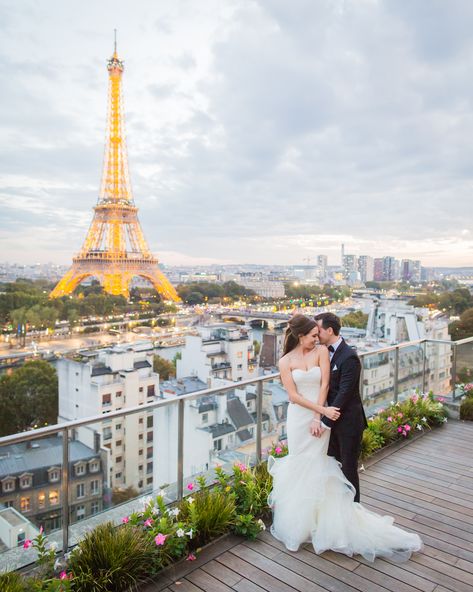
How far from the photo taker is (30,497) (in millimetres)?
2309

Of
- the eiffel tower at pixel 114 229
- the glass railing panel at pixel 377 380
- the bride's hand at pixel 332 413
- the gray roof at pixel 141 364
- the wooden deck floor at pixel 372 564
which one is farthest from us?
the eiffel tower at pixel 114 229

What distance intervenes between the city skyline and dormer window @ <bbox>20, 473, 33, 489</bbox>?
12.4 metres

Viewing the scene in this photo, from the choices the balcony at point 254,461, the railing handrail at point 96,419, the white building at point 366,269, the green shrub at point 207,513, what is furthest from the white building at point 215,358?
the white building at point 366,269

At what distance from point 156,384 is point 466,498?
18.0 metres

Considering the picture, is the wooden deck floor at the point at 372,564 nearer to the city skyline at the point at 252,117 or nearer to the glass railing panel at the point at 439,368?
the glass railing panel at the point at 439,368

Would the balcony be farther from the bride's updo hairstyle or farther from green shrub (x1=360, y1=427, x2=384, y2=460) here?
the bride's updo hairstyle

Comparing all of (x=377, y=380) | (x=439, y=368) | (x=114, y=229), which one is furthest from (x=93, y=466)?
(x=114, y=229)

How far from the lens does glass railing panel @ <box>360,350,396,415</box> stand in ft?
16.2

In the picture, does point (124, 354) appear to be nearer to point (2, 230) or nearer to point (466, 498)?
point (466, 498)

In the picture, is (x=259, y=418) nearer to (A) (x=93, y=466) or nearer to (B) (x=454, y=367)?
(A) (x=93, y=466)

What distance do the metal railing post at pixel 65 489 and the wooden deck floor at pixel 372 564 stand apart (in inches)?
21.5

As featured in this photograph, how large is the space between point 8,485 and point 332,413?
5.81ft

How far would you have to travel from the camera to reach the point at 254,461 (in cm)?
361

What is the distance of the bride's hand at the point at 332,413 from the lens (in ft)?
8.78
